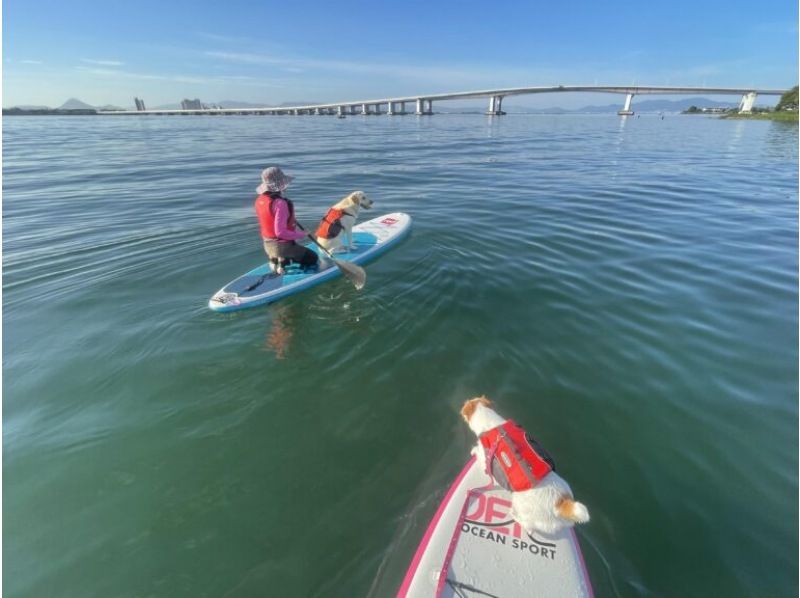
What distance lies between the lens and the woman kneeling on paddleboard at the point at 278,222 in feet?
24.6

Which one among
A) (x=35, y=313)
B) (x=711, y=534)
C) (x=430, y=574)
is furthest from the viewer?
(x=35, y=313)

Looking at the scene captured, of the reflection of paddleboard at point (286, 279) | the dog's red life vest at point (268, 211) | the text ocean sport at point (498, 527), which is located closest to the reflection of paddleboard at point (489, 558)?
the text ocean sport at point (498, 527)

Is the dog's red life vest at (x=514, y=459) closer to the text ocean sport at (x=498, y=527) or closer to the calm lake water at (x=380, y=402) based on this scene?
the text ocean sport at (x=498, y=527)

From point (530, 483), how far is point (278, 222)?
21.3ft

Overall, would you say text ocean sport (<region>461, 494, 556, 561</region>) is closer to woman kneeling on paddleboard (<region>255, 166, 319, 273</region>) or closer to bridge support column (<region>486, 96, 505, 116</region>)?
woman kneeling on paddleboard (<region>255, 166, 319, 273</region>)

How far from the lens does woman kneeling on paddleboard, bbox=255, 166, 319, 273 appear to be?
7.48 m

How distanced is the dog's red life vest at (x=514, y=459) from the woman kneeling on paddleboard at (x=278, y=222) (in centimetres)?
587

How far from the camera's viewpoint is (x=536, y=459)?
338 cm

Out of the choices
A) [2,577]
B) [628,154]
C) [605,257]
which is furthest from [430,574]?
[628,154]

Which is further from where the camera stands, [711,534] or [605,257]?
[605,257]

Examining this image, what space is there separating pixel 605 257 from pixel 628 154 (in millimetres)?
25012

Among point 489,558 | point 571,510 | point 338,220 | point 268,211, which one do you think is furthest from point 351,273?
point 571,510

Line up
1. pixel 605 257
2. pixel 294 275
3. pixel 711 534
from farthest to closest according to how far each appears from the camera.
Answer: pixel 605 257, pixel 294 275, pixel 711 534

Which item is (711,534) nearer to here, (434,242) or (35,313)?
(434,242)
